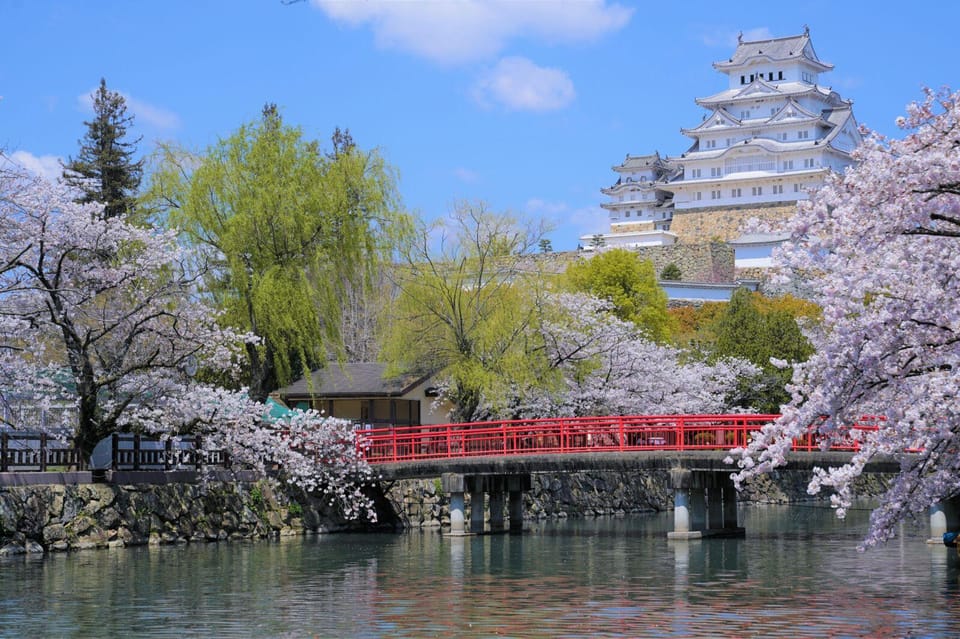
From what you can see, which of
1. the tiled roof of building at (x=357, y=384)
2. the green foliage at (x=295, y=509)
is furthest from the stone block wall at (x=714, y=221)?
the green foliage at (x=295, y=509)

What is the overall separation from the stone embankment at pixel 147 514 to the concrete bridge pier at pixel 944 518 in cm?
1630

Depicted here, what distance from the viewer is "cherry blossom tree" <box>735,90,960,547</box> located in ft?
40.3

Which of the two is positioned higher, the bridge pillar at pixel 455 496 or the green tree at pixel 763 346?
the green tree at pixel 763 346

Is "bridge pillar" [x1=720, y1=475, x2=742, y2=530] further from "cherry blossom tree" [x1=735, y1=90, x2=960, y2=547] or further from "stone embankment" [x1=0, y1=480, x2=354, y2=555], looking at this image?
"cherry blossom tree" [x1=735, y1=90, x2=960, y2=547]

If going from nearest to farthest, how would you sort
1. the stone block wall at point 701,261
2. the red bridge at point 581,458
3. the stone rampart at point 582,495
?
1. the red bridge at point 581,458
2. the stone rampart at point 582,495
3. the stone block wall at point 701,261

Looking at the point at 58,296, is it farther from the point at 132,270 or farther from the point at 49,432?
the point at 49,432

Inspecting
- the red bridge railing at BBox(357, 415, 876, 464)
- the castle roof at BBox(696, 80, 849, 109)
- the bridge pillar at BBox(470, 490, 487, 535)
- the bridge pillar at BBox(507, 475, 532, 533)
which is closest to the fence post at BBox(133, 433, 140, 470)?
the red bridge railing at BBox(357, 415, 876, 464)

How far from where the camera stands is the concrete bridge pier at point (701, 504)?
3192cm

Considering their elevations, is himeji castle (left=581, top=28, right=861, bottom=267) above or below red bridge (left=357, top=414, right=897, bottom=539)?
above

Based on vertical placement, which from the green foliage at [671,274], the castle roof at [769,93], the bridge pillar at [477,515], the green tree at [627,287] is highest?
the castle roof at [769,93]

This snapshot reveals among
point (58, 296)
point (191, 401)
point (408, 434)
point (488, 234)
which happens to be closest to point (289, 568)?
point (191, 401)

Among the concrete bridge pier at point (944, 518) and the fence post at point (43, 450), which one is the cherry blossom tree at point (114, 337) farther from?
the concrete bridge pier at point (944, 518)

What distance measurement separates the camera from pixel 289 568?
2544 centimetres

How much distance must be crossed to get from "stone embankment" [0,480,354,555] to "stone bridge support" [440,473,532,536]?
4.00 meters
